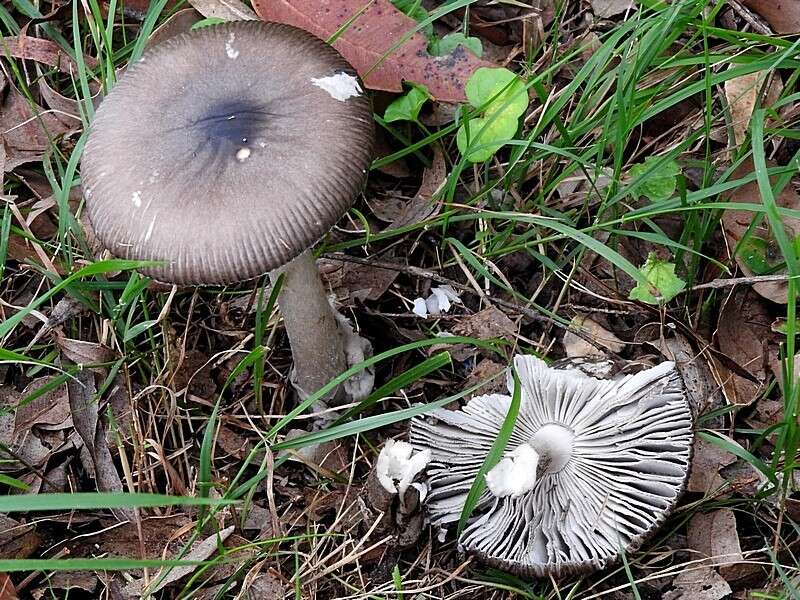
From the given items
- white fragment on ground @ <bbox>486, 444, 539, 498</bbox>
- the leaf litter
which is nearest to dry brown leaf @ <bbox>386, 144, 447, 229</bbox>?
the leaf litter

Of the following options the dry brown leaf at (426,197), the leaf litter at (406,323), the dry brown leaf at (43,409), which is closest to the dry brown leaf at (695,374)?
the leaf litter at (406,323)

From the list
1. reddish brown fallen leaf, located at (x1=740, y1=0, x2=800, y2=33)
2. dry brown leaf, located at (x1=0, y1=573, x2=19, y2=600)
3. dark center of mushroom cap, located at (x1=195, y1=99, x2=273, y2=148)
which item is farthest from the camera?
reddish brown fallen leaf, located at (x1=740, y1=0, x2=800, y2=33)

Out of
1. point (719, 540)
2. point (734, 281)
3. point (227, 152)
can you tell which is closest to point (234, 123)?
point (227, 152)

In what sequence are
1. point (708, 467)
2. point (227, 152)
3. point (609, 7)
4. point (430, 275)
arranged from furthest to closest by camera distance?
1. point (609, 7)
2. point (430, 275)
3. point (708, 467)
4. point (227, 152)

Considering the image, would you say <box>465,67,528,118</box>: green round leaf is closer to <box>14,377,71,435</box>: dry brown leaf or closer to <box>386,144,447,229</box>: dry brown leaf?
<box>386,144,447,229</box>: dry brown leaf

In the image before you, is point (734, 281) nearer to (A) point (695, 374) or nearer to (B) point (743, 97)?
(A) point (695, 374)

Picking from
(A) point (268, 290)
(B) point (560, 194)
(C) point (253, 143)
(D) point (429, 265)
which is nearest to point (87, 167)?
(C) point (253, 143)

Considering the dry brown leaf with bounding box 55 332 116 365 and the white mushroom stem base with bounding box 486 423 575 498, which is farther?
the dry brown leaf with bounding box 55 332 116 365

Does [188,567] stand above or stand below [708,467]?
below
